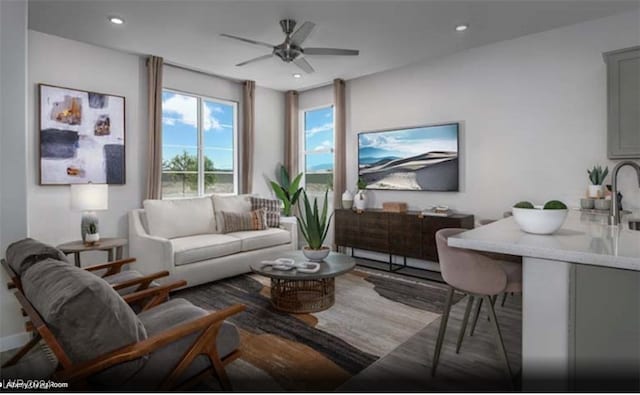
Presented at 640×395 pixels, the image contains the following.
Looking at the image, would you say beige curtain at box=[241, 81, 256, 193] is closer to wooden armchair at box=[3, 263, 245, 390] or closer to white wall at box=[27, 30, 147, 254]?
white wall at box=[27, 30, 147, 254]

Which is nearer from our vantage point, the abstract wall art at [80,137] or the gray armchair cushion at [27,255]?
the gray armchair cushion at [27,255]

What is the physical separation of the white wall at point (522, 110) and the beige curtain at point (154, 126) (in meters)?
3.17

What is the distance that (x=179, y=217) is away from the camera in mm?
4160

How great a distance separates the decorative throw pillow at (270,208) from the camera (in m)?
4.82

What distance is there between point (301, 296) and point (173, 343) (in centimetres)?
168

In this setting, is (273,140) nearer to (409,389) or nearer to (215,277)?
(215,277)

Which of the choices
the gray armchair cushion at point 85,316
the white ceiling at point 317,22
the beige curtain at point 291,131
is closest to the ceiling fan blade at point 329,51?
the white ceiling at point 317,22

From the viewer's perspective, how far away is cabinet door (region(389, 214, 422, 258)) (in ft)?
13.6

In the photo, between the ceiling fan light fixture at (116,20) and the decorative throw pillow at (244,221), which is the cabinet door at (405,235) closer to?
the decorative throw pillow at (244,221)

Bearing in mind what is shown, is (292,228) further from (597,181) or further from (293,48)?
(597,181)

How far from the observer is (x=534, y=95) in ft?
12.0

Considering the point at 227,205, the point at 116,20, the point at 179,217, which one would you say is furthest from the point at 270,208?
the point at 116,20

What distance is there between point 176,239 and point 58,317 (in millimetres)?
2831

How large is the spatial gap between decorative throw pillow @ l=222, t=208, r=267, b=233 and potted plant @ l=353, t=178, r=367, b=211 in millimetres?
1322
